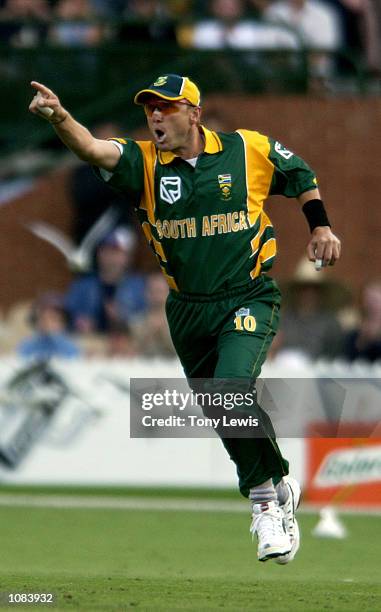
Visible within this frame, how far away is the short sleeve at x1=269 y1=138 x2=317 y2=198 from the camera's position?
8.65m

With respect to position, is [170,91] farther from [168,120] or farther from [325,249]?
[325,249]

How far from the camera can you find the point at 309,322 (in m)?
15.3

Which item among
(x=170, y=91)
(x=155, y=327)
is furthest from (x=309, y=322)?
(x=170, y=91)

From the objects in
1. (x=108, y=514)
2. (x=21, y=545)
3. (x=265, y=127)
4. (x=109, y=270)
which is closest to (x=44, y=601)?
(x=21, y=545)

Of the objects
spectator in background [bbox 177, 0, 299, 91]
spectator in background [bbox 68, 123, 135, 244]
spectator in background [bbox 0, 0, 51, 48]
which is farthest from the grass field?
spectator in background [bbox 0, 0, 51, 48]

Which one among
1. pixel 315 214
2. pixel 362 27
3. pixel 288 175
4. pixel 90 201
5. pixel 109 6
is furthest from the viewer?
pixel 109 6

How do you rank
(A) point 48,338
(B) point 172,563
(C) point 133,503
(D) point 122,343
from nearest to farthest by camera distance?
(B) point 172,563 → (C) point 133,503 → (A) point 48,338 → (D) point 122,343

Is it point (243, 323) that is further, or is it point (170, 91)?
point (243, 323)

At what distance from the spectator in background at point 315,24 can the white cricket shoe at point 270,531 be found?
30.1 feet

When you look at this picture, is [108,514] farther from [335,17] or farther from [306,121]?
[335,17]

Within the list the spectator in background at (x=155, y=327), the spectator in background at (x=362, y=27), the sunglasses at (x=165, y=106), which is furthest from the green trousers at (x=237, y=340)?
the spectator in background at (x=362, y=27)

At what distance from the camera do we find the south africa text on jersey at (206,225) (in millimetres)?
8484

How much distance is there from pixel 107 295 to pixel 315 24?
13.8 ft

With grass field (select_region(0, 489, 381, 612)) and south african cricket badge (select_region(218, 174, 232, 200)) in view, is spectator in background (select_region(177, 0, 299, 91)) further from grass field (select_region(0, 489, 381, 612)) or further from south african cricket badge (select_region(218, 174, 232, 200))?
south african cricket badge (select_region(218, 174, 232, 200))
